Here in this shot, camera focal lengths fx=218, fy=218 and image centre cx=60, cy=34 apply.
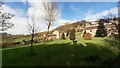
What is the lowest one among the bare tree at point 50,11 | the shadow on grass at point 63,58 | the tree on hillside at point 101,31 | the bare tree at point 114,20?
the shadow on grass at point 63,58

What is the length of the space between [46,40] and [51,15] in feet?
36.9

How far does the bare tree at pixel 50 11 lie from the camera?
4072 cm

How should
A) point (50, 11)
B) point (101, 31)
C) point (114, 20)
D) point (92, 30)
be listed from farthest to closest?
1. point (50, 11)
2. point (92, 30)
3. point (101, 31)
4. point (114, 20)

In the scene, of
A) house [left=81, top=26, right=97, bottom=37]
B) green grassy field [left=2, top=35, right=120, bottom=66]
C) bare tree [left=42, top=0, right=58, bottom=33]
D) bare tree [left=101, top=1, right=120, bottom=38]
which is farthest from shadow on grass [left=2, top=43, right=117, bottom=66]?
bare tree [left=42, top=0, right=58, bottom=33]

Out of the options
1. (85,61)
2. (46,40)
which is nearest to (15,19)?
(46,40)

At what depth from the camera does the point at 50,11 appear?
43.0 metres

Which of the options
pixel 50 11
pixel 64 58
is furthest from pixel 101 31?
pixel 64 58

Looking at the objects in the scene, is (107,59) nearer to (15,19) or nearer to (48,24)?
(15,19)

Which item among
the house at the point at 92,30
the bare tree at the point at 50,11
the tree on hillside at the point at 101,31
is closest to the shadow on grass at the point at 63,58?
the tree on hillside at the point at 101,31

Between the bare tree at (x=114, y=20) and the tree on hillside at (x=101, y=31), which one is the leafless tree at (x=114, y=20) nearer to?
the bare tree at (x=114, y=20)

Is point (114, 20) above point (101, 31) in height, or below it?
above

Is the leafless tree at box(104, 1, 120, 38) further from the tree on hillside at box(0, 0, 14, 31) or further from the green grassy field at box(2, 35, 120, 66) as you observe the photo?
the tree on hillside at box(0, 0, 14, 31)

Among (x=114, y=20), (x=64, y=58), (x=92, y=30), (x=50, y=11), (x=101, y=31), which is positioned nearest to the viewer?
(x=64, y=58)

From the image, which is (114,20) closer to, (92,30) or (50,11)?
(92,30)
